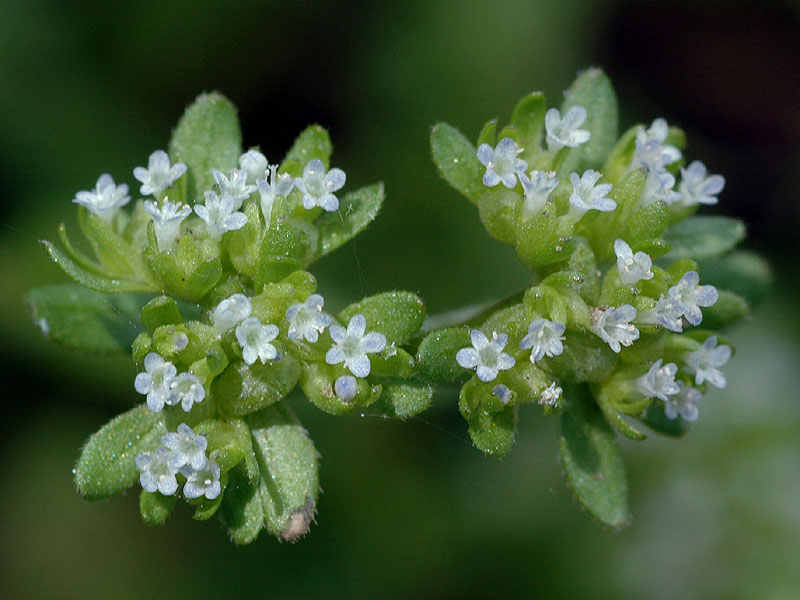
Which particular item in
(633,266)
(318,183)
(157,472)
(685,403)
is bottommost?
(685,403)

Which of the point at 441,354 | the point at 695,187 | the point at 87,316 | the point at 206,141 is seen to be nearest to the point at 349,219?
the point at 441,354

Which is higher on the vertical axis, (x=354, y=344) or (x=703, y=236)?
(x=354, y=344)

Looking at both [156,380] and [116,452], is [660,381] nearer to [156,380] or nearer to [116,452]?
[156,380]

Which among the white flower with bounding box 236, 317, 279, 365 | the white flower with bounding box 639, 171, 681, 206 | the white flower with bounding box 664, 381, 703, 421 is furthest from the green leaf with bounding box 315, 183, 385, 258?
the white flower with bounding box 664, 381, 703, 421

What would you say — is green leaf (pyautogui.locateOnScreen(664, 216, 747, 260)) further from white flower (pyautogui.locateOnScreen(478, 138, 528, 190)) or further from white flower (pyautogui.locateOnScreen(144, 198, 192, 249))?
white flower (pyautogui.locateOnScreen(144, 198, 192, 249))

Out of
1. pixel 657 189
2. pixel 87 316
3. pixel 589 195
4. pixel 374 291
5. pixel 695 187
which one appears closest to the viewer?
pixel 589 195

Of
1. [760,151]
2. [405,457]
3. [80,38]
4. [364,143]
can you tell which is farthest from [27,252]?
[760,151]

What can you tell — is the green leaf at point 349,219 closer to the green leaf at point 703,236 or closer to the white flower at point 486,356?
the white flower at point 486,356
